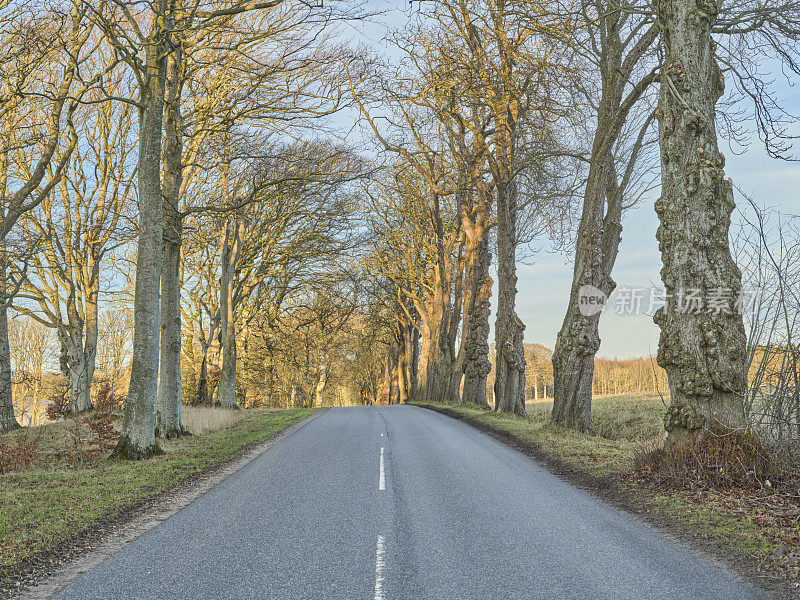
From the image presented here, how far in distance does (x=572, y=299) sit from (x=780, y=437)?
805 cm

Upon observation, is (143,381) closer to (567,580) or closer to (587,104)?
(567,580)

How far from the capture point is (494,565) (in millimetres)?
5602

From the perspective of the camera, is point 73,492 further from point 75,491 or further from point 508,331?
point 508,331

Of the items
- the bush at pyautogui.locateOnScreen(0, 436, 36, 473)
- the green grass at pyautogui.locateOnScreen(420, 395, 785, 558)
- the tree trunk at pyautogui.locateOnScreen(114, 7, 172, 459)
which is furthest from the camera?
the tree trunk at pyautogui.locateOnScreen(114, 7, 172, 459)

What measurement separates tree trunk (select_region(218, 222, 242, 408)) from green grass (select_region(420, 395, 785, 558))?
11.8 m

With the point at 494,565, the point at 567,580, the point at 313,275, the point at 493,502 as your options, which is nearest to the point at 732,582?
the point at 567,580

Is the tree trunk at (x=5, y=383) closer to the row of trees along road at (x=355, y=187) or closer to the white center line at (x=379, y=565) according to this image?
the row of trees along road at (x=355, y=187)

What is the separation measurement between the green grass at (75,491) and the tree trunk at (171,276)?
117cm

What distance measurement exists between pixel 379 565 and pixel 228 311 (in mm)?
20432

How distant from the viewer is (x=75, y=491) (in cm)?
875

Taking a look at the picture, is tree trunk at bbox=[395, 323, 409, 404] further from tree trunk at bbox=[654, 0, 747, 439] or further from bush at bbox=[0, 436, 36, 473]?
tree trunk at bbox=[654, 0, 747, 439]

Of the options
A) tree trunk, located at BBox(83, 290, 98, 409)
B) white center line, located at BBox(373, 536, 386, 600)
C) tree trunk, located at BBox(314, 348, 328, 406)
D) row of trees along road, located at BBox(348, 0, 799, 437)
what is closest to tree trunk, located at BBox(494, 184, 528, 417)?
row of trees along road, located at BBox(348, 0, 799, 437)

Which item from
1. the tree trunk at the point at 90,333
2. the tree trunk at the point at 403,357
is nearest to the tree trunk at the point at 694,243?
the tree trunk at the point at 90,333

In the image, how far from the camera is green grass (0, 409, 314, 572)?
656cm
